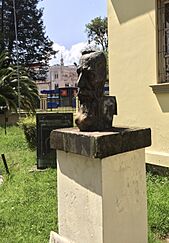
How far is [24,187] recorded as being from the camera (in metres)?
5.41

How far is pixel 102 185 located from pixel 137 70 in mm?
3813

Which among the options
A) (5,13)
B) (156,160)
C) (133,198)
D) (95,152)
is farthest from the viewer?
(5,13)

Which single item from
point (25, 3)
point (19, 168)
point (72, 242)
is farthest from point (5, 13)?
point (72, 242)

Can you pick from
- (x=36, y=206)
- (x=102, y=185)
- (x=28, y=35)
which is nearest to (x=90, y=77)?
(x=102, y=185)

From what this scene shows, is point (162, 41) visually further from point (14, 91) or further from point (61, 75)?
point (61, 75)

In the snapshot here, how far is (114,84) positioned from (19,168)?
2624 millimetres

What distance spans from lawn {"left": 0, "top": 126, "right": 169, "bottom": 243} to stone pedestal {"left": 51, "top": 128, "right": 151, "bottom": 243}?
3.53 feet

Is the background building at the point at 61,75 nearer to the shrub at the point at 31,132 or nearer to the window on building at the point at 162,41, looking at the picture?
the shrub at the point at 31,132

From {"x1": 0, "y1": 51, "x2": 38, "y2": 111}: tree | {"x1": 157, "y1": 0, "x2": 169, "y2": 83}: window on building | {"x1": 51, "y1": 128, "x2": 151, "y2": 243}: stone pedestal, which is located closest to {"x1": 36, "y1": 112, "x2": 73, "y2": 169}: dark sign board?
{"x1": 157, "y1": 0, "x2": 169, "y2": 83}: window on building

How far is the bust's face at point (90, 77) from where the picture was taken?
2389mm

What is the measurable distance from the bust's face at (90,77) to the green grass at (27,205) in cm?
177

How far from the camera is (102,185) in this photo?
220cm

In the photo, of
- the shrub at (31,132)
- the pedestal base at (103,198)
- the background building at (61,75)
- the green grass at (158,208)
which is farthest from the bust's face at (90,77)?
the background building at (61,75)

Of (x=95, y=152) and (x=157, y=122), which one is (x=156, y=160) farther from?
(x=95, y=152)
